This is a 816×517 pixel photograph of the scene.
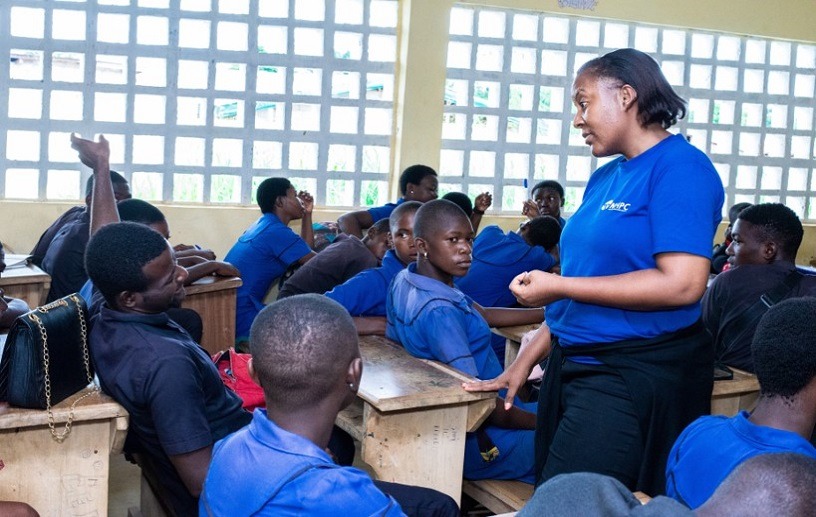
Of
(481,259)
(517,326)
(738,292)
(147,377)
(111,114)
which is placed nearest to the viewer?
(147,377)

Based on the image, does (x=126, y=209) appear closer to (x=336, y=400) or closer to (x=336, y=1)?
(x=336, y=400)

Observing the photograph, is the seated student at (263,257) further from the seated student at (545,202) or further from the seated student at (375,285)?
the seated student at (545,202)

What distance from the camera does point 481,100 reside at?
7.04 metres

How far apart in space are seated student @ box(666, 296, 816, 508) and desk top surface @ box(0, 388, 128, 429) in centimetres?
124

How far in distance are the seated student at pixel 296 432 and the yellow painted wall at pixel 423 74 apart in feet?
16.0

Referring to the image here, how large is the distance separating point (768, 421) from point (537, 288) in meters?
0.53

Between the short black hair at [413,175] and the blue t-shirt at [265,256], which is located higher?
the short black hair at [413,175]

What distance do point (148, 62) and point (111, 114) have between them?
44 cm

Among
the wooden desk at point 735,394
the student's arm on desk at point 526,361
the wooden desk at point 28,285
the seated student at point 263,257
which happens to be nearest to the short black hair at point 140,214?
the wooden desk at point 28,285

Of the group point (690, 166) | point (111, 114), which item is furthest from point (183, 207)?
point (690, 166)

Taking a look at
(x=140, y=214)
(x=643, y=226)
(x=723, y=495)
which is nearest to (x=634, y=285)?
(x=643, y=226)

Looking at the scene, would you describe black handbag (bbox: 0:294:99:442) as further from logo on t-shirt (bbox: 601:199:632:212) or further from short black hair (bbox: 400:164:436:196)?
short black hair (bbox: 400:164:436:196)

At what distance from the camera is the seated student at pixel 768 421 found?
173 cm

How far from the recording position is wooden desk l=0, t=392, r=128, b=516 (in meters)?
2.09
